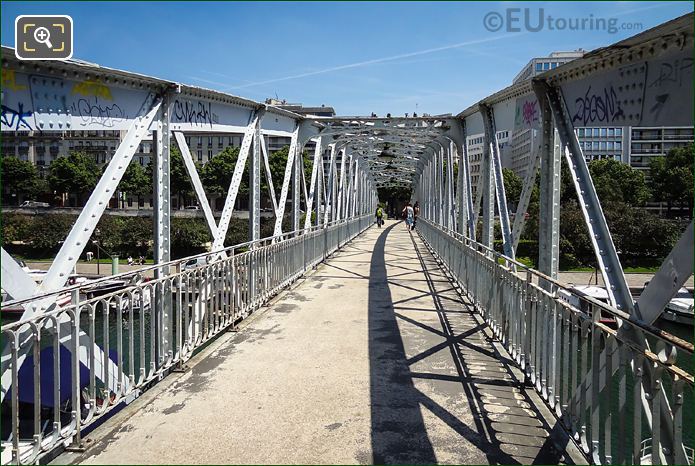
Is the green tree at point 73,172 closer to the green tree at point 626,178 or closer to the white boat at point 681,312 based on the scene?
the white boat at point 681,312

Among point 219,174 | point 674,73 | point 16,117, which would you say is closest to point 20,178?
point 219,174

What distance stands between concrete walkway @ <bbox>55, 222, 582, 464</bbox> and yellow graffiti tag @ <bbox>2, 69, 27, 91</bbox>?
2492mm

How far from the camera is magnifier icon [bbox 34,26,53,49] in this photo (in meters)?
3.78

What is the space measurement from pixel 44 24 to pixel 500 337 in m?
5.39

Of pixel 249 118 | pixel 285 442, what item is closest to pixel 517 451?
pixel 285 442

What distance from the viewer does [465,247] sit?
30.5 ft

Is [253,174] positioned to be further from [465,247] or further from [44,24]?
[44,24]

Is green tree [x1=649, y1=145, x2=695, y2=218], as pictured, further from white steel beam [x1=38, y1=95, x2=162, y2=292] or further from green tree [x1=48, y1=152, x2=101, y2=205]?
green tree [x1=48, y1=152, x2=101, y2=205]

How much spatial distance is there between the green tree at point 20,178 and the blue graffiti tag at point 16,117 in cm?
4375

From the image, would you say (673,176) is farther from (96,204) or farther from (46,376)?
(96,204)

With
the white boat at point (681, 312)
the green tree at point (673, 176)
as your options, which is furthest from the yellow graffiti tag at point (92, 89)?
the green tree at point (673, 176)

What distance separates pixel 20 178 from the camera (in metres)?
48.0

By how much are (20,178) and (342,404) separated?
52870mm

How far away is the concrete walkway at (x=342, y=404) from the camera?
3527mm
